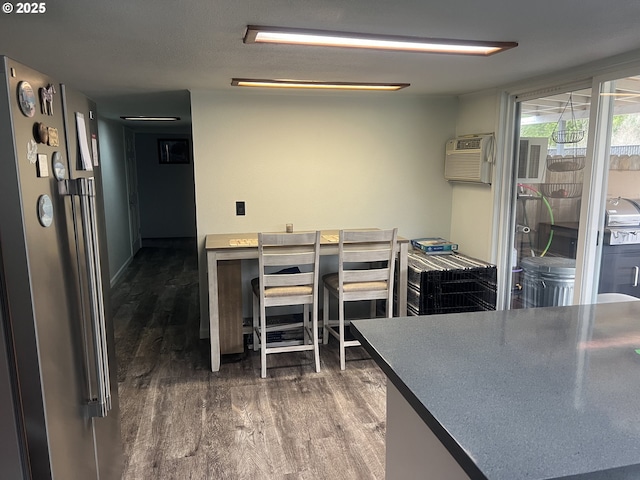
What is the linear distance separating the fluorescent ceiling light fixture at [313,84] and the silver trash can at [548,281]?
5.72 ft

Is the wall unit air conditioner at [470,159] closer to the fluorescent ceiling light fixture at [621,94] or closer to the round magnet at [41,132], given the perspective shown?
the fluorescent ceiling light fixture at [621,94]

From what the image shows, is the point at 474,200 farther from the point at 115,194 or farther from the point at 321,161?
the point at 115,194

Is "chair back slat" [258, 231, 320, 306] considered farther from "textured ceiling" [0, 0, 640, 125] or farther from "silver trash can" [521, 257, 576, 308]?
"silver trash can" [521, 257, 576, 308]

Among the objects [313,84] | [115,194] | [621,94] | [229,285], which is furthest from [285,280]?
[115,194]

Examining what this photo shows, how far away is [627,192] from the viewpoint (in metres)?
2.73

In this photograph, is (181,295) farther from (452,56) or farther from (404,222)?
(452,56)

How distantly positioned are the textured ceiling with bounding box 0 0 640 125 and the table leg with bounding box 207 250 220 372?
4.32 feet

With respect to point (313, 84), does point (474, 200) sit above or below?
below

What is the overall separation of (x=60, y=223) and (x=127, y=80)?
212cm

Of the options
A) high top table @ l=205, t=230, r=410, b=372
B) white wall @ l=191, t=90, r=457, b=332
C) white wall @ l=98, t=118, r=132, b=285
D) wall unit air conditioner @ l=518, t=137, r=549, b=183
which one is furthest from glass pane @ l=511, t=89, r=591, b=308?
white wall @ l=98, t=118, r=132, b=285

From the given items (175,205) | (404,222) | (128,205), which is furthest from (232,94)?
(175,205)

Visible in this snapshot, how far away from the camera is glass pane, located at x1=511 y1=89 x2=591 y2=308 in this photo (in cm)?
308

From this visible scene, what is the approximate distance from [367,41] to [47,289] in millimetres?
1726

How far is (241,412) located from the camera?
286cm
